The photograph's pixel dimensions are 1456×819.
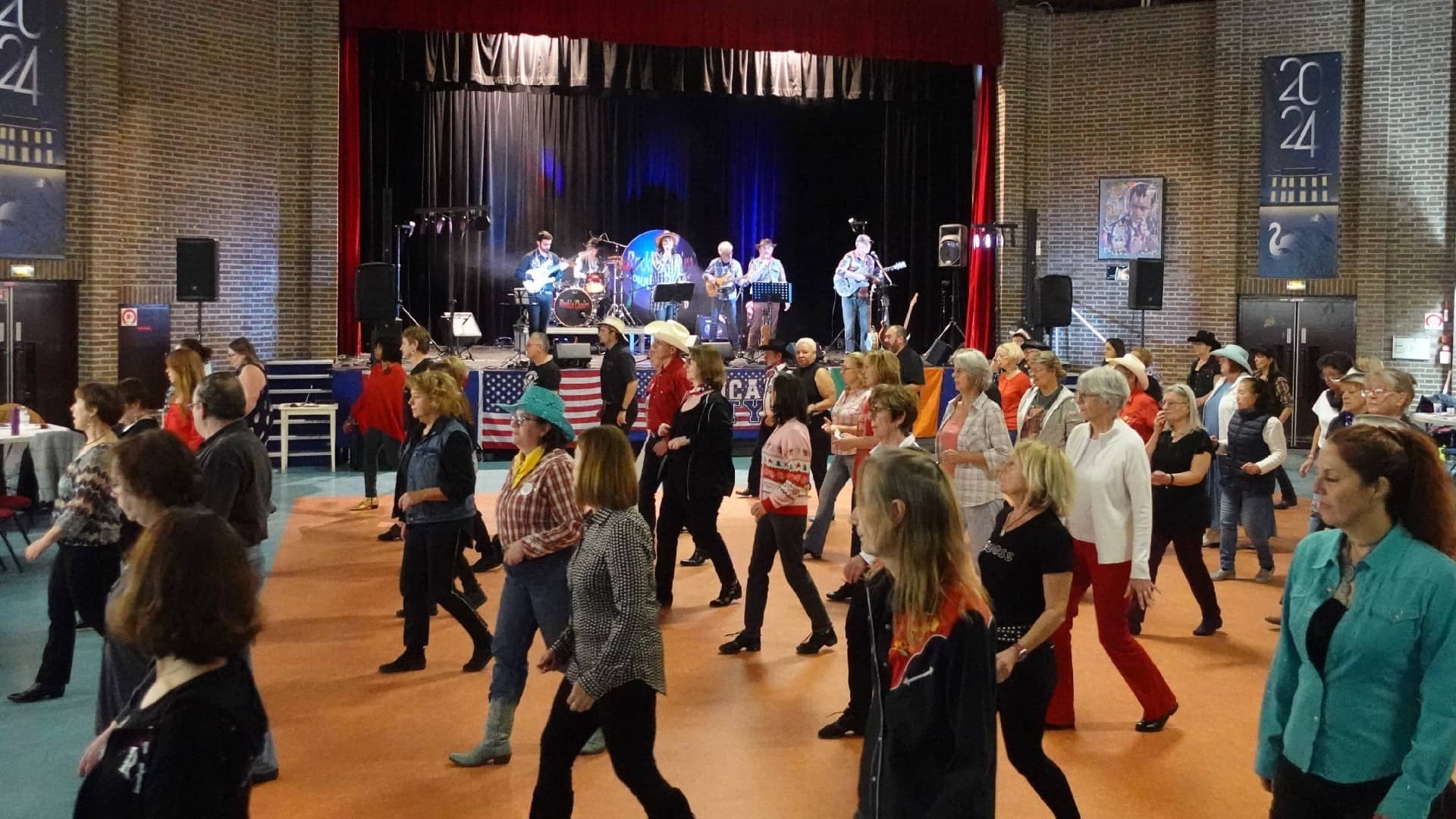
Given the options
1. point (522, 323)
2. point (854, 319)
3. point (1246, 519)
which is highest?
point (854, 319)

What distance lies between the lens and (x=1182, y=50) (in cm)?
1852

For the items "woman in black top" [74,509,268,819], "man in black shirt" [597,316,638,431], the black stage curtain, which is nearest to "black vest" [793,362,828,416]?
"man in black shirt" [597,316,638,431]

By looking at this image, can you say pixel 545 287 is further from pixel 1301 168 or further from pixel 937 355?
pixel 1301 168

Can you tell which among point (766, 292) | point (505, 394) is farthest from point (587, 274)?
point (505, 394)

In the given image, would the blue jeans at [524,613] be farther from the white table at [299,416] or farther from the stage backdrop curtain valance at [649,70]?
the stage backdrop curtain valance at [649,70]

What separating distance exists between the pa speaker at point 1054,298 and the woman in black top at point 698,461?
10966 mm

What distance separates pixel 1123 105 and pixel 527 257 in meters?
8.46

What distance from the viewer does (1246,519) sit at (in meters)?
9.45

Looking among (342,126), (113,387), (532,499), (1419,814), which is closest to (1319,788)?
(1419,814)

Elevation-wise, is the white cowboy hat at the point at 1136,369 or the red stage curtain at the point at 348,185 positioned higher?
the red stage curtain at the point at 348,185

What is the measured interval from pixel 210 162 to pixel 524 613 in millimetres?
12266

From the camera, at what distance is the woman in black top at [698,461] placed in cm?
778

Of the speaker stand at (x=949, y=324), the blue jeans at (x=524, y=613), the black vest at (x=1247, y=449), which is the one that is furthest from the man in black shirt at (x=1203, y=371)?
the blue jeans at (x=524, y=613)

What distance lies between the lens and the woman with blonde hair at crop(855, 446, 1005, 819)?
2.92m
